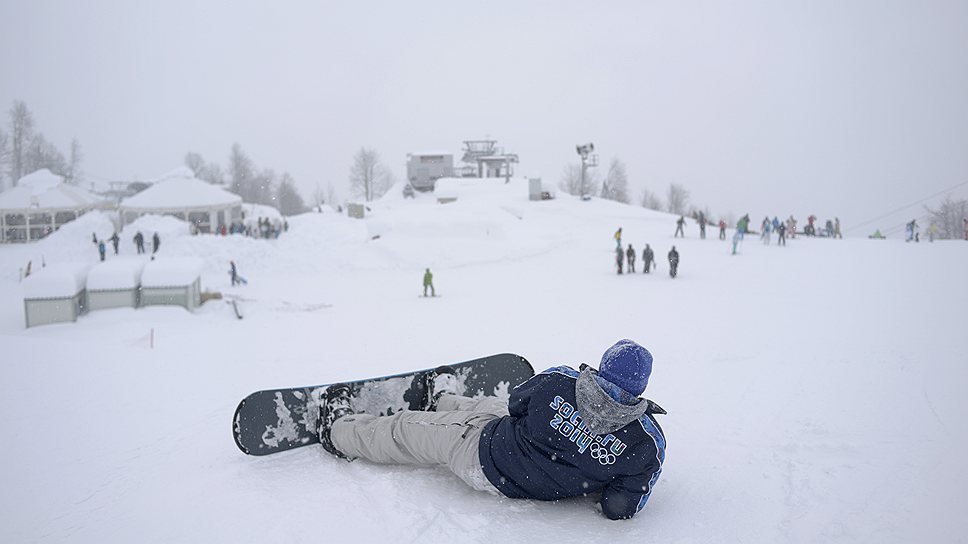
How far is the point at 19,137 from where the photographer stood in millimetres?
30969

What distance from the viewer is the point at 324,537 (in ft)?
10.4

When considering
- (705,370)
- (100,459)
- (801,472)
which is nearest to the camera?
(801,472)

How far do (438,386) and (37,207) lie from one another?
124 feet

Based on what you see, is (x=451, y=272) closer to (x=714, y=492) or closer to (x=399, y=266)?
(x=399, y=266)

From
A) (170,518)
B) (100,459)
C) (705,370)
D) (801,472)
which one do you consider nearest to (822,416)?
(801,472)

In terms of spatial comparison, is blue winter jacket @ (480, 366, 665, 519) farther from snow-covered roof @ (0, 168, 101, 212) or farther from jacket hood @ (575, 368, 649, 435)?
snow-covered roof @ (0, 168, 101, 212)

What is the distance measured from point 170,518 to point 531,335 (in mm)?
8924

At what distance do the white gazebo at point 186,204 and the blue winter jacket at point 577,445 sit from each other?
3248 cm

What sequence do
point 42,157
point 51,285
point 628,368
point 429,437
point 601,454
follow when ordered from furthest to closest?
point 42,157 → point 51,285 → point 429,437 → point 601,454 → point 628,368

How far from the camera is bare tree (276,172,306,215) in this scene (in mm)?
63469

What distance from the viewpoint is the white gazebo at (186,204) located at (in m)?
31.2

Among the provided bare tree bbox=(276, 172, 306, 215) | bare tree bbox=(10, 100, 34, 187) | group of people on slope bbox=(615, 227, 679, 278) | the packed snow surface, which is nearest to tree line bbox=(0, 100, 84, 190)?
bare tree bbox=(10, 100, 34, 187)

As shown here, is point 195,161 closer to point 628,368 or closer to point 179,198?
point 179,198

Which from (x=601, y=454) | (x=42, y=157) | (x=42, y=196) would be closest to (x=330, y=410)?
(x=601, y=454)
